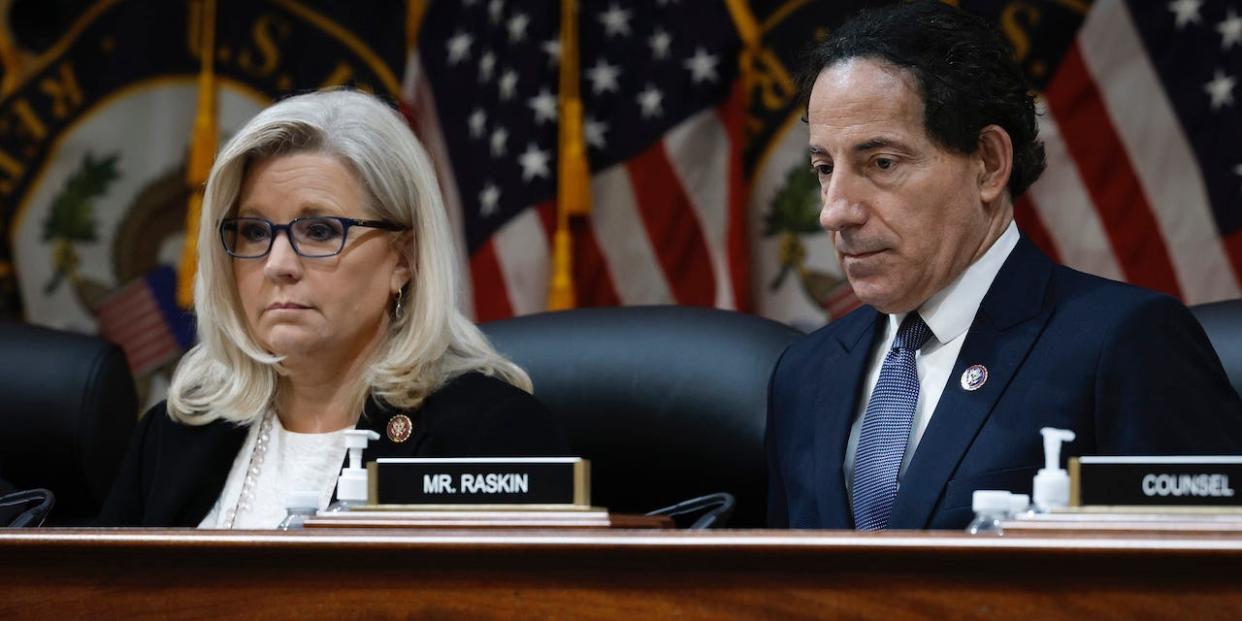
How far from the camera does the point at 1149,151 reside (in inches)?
143

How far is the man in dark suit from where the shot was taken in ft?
6.61

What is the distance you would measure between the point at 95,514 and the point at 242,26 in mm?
1871

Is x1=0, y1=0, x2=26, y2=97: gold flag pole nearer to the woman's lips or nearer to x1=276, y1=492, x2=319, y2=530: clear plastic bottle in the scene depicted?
the woman's lips

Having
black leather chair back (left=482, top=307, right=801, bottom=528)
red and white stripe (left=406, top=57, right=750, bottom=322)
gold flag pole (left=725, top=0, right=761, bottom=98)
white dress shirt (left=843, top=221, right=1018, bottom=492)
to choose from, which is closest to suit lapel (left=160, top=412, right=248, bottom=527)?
black leather chair back (left=482, top=307, right=801, bottom=528)

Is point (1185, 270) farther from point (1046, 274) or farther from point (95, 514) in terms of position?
point (95, 514)

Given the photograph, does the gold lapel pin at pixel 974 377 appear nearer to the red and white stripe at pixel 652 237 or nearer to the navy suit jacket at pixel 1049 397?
the navy suit jacket at pixel 1049 397

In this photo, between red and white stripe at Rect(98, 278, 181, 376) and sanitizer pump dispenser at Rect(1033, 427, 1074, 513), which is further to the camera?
red and white stripe at Rect(98, 278, 181, 376)

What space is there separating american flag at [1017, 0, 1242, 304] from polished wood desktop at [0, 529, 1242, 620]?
2428 millimetres

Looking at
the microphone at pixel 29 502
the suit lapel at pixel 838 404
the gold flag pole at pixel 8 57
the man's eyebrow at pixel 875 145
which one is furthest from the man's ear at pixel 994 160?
the gold flag pole at pixel 8 57

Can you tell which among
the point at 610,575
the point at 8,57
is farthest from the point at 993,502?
the point at 8,57

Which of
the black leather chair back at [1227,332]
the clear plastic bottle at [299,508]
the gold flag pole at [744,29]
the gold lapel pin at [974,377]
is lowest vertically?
the clear plastic bottle at [299,508]

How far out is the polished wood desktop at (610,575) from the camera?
1329 mm

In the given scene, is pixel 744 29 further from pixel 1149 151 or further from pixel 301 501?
pixel 301 501

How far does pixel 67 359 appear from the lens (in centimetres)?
297
